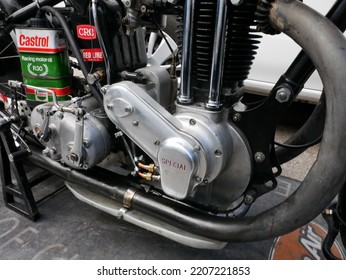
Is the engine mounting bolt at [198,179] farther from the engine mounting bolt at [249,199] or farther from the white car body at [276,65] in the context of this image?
the white car body at [276,65]

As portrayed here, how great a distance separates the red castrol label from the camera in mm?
1170

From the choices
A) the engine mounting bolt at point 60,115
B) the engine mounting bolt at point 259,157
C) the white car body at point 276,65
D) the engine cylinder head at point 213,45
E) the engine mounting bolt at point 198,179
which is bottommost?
the white car body at point 276,65

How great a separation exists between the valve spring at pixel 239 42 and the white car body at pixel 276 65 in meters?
1.22

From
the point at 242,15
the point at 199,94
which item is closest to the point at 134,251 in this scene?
the point at 199,94

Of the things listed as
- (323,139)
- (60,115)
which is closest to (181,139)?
(323,139)

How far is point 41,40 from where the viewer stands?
118 cm

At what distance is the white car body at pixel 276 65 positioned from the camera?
202cm

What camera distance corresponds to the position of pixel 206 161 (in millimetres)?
921

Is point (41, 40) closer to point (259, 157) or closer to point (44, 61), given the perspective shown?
point (44, 61)

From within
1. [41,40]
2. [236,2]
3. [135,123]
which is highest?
[236,2]

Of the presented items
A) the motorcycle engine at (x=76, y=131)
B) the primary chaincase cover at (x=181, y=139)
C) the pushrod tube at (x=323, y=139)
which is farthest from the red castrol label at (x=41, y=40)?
the pushrod tube at (x=323, y=139)

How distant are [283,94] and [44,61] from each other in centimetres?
90

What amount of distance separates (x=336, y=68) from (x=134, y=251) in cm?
95

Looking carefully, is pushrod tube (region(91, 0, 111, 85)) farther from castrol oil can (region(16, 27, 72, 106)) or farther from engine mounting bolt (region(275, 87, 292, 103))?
engine mounting bolt (region(275, 87, 292, 103))
